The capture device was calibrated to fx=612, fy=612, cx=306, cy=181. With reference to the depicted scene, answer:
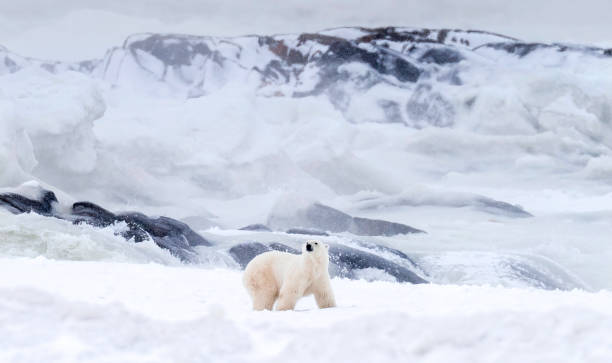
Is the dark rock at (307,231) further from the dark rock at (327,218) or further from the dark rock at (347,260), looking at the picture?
the dark rock at (347,260)

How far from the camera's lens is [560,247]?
12469mm

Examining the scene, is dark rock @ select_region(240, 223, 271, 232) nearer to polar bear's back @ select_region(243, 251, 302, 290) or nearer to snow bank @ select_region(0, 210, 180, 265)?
snow bank @ select_region(0, 210, 180, 265)

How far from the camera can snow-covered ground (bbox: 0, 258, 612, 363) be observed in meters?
2.77

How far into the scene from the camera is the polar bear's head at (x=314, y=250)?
378cm

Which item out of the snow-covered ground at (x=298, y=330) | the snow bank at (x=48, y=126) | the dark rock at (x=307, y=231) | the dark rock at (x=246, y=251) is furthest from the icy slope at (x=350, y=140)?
the snow-covered ground at (x=298, y=330)

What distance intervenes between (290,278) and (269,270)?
0.88 feet

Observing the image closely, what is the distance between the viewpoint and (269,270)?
4000 mm

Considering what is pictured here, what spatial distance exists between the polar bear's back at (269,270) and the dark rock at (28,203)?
7.64 meters

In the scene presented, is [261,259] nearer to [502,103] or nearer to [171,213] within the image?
[171,213]

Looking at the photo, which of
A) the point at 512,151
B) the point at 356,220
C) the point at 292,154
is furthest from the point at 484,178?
the point at 292,154

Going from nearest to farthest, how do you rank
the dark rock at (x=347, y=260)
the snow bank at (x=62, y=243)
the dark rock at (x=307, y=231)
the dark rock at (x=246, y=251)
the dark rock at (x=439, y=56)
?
the snow bank at (x=62, y=243) < the dark rock at (x=347, y=260) < the dark rock at (x=246, y=251) < the dark rock at (x=307, y=231) < the dark rock at (x=439, y=56)

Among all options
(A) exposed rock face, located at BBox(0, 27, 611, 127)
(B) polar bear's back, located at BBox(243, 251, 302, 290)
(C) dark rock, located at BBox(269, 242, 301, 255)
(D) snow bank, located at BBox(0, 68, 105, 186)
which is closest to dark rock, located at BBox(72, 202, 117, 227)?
(D) snow bank, located at BBox(0, 68, 105, 186)

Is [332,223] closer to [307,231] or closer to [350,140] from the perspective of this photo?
[307,231]

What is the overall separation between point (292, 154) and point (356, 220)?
311 cm
